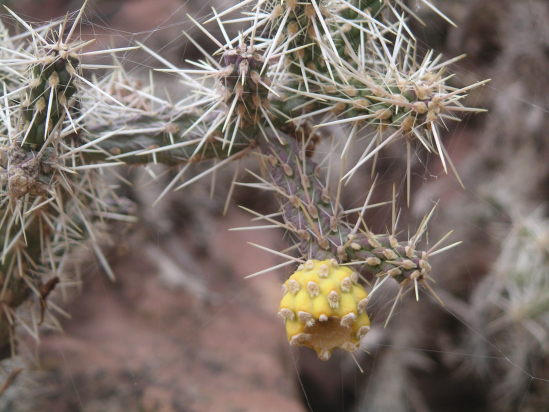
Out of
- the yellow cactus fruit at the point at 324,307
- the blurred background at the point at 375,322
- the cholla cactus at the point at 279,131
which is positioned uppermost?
the cholla cactus at the point at 279,131

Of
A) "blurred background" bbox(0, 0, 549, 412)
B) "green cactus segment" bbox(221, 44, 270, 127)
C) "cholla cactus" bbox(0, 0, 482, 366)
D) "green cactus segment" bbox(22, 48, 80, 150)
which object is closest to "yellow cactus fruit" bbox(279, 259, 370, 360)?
"cholla cactus" bbox(0, 0, 482, 366)

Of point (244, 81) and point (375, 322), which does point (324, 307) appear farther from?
point (375, 322)

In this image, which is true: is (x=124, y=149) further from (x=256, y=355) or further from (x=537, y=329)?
(x=537, y=329)

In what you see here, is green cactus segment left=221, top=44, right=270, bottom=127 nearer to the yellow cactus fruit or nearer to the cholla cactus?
the cholla cactus

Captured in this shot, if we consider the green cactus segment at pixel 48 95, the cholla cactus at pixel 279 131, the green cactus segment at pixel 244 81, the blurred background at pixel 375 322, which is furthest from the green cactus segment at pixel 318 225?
the blurred background at pixel 375 322

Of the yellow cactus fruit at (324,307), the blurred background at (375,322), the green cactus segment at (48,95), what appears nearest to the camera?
the yellow cactus fruit at (324,307)

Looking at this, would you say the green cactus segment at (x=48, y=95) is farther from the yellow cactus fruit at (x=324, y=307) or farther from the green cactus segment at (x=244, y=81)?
the yellow cactus fruit at (x=324, y=307)

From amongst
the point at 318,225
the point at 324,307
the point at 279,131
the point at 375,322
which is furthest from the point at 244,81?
the point at 375,322

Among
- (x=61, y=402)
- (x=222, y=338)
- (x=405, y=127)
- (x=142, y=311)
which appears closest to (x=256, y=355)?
(x=222, y=338)
